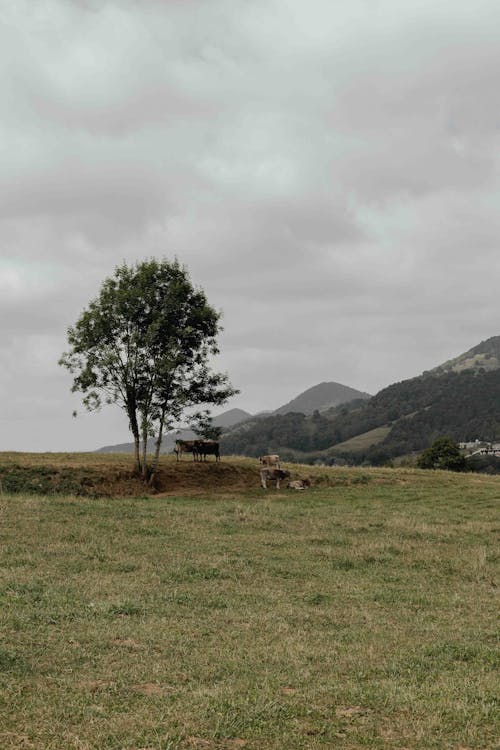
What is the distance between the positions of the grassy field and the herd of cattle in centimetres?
1438

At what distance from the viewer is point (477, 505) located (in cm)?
3725

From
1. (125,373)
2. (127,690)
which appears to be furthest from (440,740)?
(125,373)

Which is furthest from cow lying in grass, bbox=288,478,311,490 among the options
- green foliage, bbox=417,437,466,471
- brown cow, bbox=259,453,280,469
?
green foliage, bbox=417,437,466,471

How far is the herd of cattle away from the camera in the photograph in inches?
1796

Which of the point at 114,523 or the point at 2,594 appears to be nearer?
the point at 2,594

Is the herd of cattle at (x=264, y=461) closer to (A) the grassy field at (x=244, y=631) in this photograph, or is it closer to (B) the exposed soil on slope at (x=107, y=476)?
(B) the exposed soil on slope at (x=107, y=476)

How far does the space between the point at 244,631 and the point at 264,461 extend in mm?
37131

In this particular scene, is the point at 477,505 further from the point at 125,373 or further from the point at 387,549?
the point at 125,373

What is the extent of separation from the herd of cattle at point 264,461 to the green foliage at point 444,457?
46.5m

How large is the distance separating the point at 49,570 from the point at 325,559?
9844 mm

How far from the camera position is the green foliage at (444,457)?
90.5m

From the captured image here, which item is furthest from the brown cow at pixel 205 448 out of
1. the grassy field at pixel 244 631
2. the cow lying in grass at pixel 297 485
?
the grassy field at pixel 244 631

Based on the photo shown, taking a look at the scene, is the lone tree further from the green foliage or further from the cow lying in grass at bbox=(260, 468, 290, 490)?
the green foliage

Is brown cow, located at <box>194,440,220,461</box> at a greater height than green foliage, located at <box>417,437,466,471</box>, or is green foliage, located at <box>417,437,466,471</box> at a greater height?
brown cow, located at <box>194,440,220,461</box>
